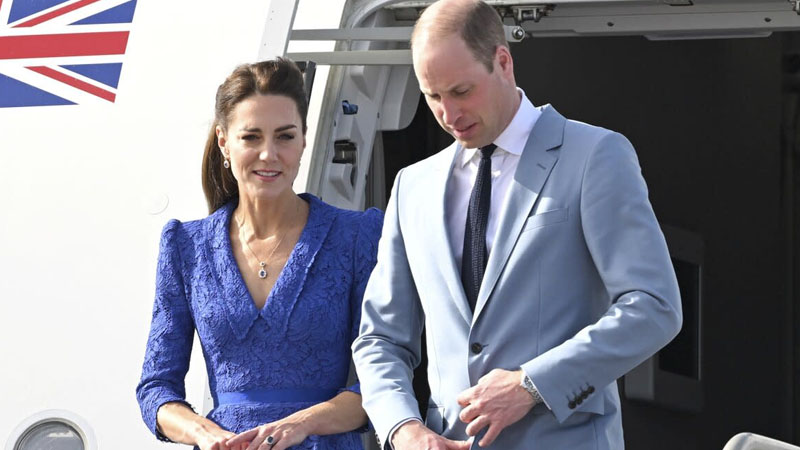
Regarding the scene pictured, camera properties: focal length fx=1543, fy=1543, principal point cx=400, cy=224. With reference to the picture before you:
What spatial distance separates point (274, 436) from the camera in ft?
10.4

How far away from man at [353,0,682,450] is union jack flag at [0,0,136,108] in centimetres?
203

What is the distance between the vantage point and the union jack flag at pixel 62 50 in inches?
179

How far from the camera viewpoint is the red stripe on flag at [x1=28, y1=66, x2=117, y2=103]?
4.51m

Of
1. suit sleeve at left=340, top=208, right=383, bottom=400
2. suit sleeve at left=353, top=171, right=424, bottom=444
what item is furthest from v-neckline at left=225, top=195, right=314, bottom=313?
suit sleeve at left=353, top=171, right=424, bottom=444

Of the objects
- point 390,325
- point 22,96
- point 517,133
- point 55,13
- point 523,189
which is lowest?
point 390,325

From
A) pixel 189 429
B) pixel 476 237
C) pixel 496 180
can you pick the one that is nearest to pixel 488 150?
pixel 496 180

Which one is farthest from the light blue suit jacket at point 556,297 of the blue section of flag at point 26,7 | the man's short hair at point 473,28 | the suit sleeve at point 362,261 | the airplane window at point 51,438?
the blue section of flag at point 26,7

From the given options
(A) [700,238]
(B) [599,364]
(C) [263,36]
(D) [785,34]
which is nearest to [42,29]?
(C) [263,36]

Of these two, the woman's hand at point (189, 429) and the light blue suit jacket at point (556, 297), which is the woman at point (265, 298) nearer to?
the woman's hand at point (189, 429)

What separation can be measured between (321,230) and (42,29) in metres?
1.62

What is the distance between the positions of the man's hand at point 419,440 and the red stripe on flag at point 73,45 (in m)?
2.24

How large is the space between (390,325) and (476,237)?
270 millimetres

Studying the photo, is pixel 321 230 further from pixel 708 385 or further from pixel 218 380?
pixel 708 385

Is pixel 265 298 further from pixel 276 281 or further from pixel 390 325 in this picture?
pixel 390 325
